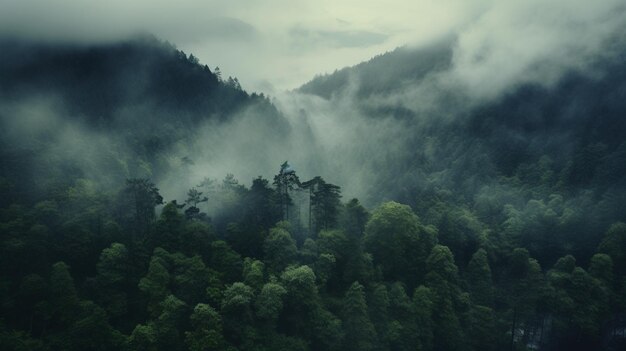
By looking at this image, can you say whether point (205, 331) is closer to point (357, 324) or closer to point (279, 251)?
point (279, 251)

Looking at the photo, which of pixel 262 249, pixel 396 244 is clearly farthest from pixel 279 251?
pixel 396 244

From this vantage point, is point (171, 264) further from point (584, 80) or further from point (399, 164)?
point (584, 80)

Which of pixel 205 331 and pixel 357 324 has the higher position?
pixel 357 324

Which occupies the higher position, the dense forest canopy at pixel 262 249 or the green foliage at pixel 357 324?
the dense forest canopy at pixel 262 249

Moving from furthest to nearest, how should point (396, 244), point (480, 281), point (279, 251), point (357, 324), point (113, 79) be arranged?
1. point (113, 79)
2. point (480, 281)
3. point (396, 244)
4. point (279, 251)
5. point (357, 324)

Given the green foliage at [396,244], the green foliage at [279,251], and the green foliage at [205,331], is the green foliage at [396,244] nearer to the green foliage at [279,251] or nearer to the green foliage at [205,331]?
the green foliage at [279,251]

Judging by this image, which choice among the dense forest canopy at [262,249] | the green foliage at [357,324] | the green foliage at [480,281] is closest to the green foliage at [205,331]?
the dense forest canopy at [262,249]

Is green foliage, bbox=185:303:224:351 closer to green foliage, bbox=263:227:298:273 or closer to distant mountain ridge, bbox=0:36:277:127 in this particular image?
green foliage, bbox=263:227:298:273

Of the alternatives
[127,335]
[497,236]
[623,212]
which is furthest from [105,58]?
[623,212]

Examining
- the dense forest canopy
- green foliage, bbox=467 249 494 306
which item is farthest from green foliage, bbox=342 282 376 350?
green foliage, bbox=467 249 494 306

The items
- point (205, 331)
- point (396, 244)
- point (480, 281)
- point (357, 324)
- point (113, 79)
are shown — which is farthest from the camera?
point (113, 79)

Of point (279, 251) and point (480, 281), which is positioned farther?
point (480, 281)

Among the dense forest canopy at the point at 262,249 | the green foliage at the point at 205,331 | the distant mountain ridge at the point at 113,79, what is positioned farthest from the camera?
the distant mountain ridge at the point at 113,79
